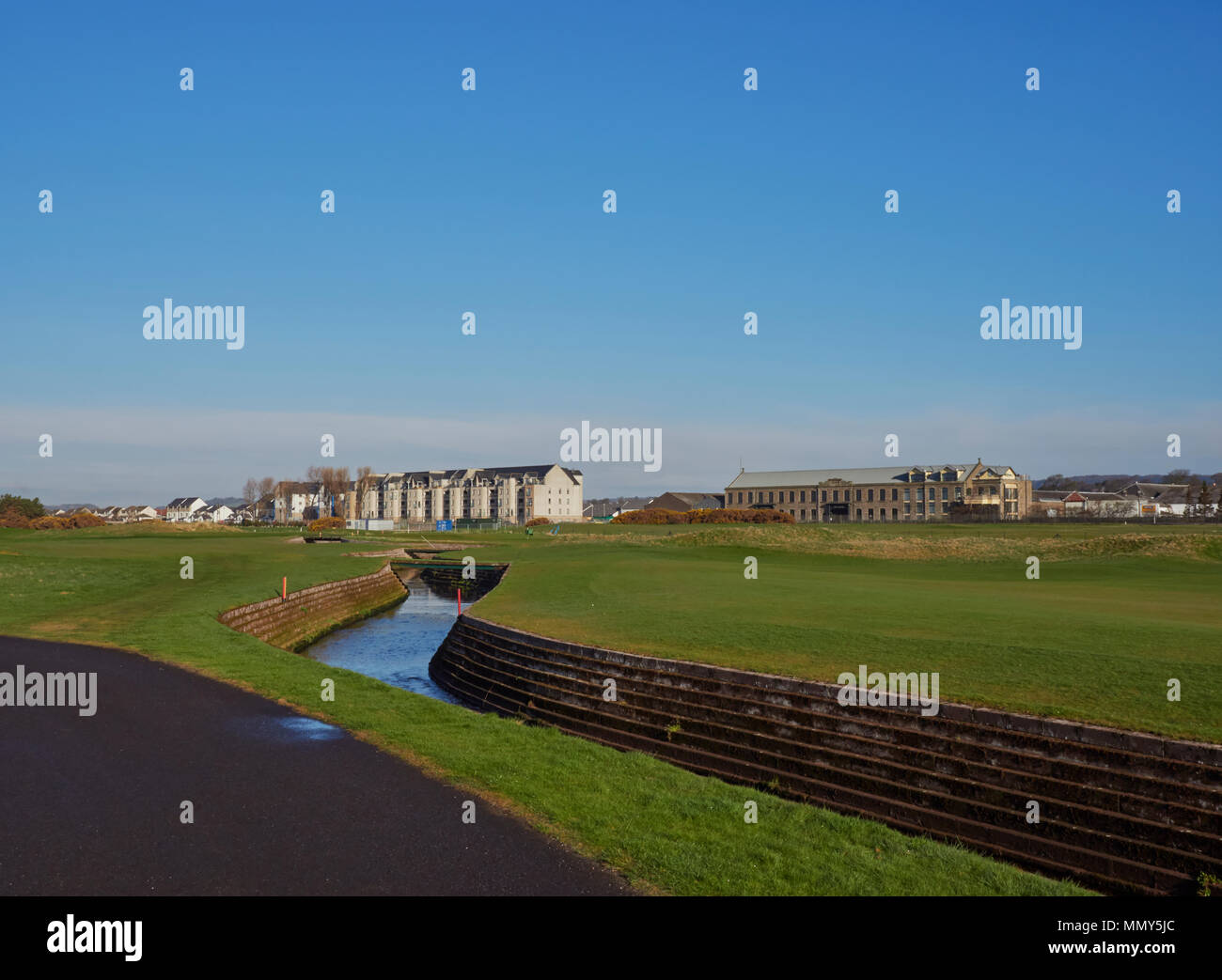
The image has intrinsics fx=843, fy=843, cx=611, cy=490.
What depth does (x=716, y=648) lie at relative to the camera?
17.2 metres

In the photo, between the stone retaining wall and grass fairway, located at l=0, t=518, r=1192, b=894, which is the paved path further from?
the stone retaining wall

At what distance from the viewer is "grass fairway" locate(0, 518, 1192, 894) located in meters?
8.58

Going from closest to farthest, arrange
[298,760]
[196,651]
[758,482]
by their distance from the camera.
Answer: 1. [298,760]
2. [196,651]
3. [758,482]

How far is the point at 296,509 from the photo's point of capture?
647 ft

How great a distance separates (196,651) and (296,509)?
617 ft

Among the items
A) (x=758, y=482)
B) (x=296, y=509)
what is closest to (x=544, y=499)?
(x=758, y=482)

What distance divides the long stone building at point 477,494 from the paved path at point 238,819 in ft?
482

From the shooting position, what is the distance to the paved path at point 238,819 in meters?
7.65
